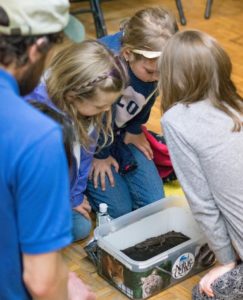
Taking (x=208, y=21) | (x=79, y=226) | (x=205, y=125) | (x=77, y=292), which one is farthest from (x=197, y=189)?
(x=208, y=21)

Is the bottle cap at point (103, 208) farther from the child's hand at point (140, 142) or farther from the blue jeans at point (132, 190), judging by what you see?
the child's hand at point (140, 142)

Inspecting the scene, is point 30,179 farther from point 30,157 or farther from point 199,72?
point 199,72

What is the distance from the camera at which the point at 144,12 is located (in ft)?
5.98

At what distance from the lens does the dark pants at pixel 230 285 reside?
1.55 meters

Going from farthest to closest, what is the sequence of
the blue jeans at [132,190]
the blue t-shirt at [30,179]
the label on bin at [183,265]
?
the blue jeans at [132,190] → the label on bin at [183,265] → the blue t-shirt at [30,179]

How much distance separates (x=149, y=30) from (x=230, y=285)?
2.43 ft

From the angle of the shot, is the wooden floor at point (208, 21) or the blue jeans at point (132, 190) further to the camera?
the wooden floor at point (208, 21)

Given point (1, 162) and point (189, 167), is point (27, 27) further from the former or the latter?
point (189, 167)

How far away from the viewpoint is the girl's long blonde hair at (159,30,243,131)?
1.44m

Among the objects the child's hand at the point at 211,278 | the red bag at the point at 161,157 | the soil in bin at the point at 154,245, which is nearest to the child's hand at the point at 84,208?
the soil in bin at the point at 154,245

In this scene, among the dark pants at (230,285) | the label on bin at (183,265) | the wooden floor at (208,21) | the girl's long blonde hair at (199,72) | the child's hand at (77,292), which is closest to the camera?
the child's hand at (77,292)

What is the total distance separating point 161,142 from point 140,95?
0.86 ft

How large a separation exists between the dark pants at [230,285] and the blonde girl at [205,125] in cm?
6

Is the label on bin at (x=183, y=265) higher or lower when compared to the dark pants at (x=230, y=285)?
lower
